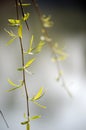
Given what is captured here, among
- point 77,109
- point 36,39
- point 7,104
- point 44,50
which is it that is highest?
point 36,39

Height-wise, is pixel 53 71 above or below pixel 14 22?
below

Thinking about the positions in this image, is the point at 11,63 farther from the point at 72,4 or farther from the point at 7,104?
the point at 72,4

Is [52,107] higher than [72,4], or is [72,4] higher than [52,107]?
[72,4]

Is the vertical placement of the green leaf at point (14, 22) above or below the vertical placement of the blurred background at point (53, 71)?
above

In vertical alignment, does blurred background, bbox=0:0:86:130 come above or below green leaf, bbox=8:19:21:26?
below

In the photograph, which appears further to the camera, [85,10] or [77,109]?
[85,10]

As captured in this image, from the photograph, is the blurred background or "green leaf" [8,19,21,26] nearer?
"green leaf" [8,19,21,26]

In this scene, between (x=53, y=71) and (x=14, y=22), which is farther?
(x=53, y=71)

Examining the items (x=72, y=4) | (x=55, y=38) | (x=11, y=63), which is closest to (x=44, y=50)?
(x=55, y=38)
